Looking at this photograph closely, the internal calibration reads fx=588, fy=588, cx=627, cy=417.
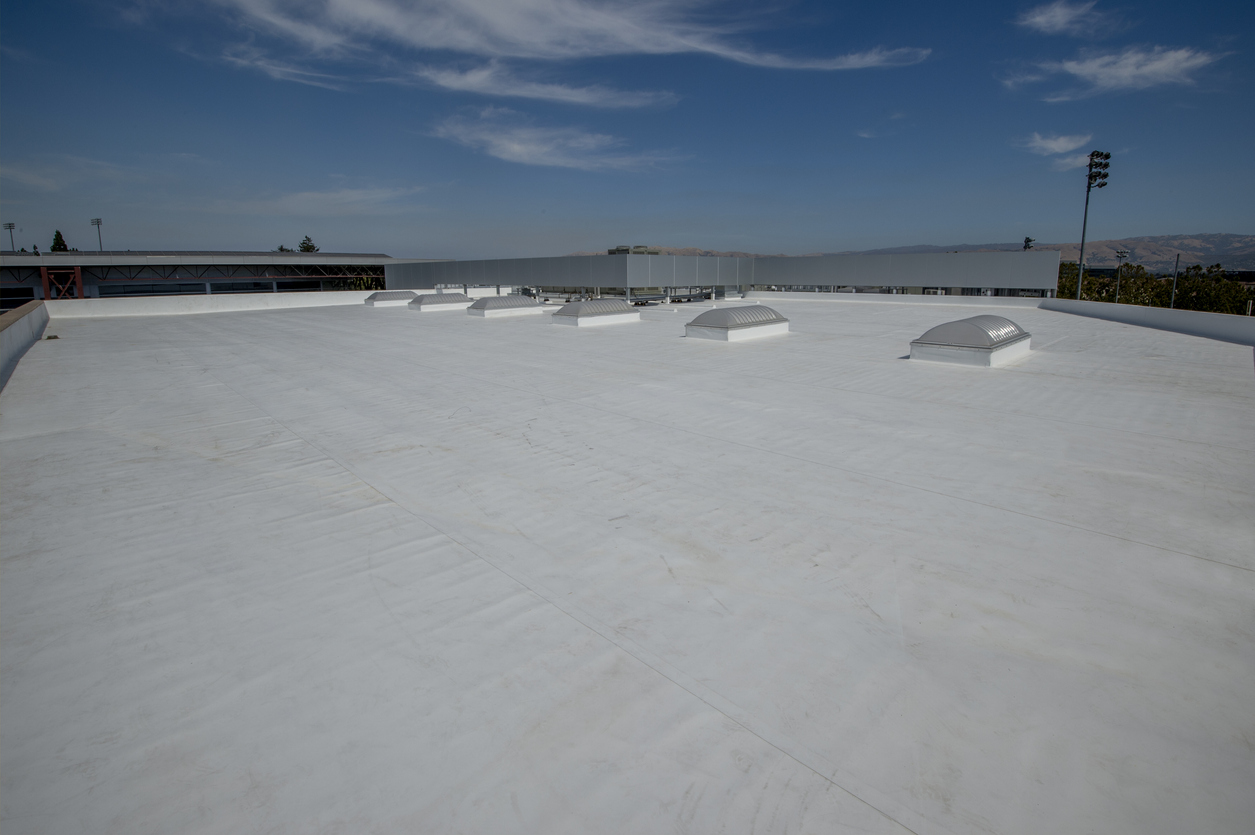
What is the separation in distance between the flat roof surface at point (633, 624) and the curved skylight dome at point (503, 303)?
2191 centimetres

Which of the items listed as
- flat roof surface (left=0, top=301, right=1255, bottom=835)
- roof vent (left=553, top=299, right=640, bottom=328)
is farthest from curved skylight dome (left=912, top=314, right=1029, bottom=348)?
roof vent (left=553, top=299, right=640, bottom=328)

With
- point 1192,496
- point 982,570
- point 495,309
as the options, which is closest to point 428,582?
point 982,570

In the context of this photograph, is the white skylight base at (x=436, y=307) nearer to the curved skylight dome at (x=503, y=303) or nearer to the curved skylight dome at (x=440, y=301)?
the curved skylight dome at (x=440, y=301)

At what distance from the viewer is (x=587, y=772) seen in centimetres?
335

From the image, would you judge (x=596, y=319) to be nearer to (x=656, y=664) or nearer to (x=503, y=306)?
(x=503, y=306)

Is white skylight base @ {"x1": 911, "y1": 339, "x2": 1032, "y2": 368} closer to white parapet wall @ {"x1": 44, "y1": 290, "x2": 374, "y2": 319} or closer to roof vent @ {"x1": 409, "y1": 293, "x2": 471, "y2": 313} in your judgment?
roof vent @ {"x1": 409, "y1": 293, "x2": 471, "y2": 313}

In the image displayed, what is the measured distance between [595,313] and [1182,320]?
24825 millimetres

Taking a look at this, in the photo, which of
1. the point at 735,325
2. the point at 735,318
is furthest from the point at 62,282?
the point at 735,325

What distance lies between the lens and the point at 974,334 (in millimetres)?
16328

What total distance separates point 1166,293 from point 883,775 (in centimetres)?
10254

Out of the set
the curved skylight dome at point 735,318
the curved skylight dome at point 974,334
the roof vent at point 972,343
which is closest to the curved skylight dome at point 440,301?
the curved skylight dome at point 735,318

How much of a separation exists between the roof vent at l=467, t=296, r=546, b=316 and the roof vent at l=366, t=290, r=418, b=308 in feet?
38.8

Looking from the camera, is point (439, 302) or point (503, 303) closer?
point (503, 303)

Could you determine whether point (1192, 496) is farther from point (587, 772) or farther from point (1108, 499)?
point (587, 772)
